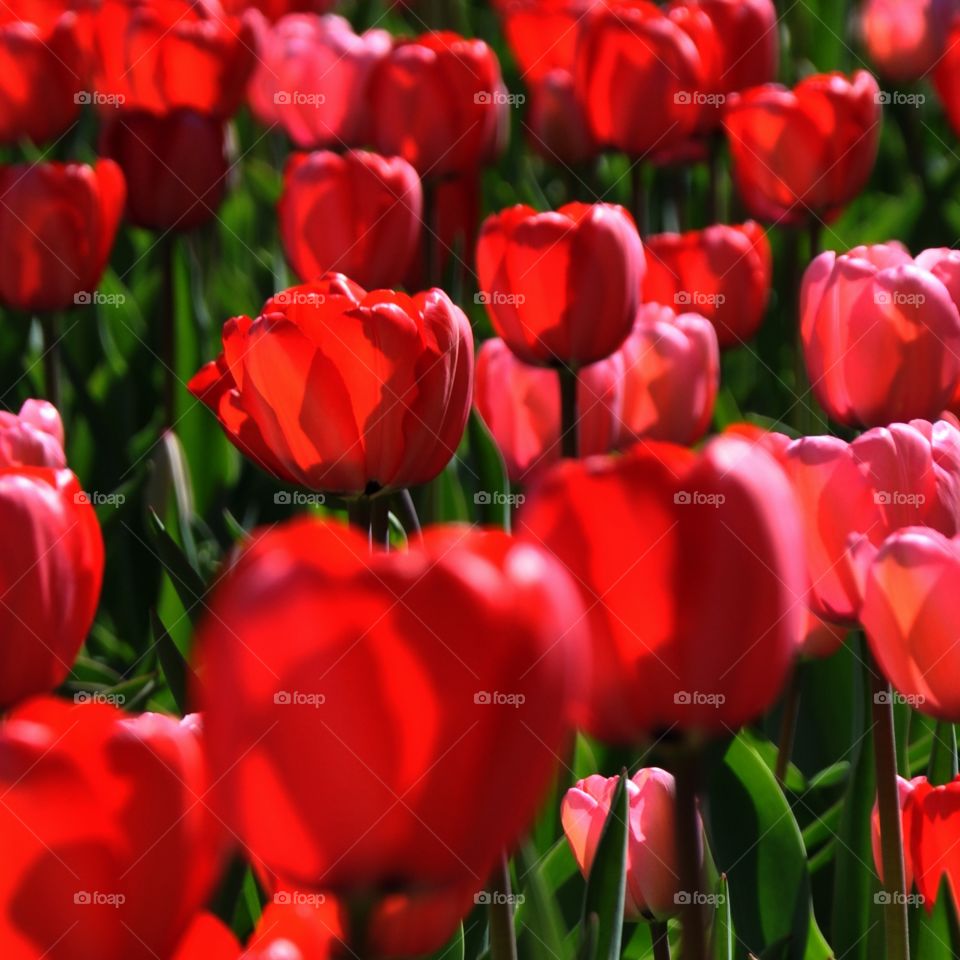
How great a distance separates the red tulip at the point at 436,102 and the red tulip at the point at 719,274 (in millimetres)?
341

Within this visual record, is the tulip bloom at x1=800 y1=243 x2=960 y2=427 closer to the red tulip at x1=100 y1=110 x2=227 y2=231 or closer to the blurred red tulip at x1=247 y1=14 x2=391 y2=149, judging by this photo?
the red tulip at x1=100 y1=110 x2=227 y2=231

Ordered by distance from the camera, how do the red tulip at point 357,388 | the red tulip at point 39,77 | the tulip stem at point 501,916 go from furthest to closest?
the red tulip at point 39,77, the red tulip at point 357,388, the tulip stem at point 501,916

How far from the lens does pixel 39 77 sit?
206 centimetres

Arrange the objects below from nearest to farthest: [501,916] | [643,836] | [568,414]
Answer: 1. [501,916]
2. [643,836]
3. [568,414]

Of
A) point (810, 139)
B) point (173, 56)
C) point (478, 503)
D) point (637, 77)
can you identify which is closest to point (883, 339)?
point (478, 503)

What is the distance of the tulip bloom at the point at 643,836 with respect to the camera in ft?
2.83

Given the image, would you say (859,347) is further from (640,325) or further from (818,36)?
(818,36)

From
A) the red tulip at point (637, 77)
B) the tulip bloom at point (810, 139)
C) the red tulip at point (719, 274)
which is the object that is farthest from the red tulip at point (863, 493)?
the red tulip at point (637, 77)

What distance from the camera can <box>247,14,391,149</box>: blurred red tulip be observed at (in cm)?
228

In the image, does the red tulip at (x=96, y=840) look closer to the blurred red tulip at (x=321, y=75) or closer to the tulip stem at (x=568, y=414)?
the tulip stem at (x=568, y=414)

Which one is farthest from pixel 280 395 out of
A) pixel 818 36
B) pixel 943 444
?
pixel 818 36

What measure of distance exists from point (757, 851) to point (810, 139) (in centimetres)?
109

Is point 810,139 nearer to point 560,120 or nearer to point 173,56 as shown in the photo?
point 560,120

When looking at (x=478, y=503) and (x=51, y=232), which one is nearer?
(x=478, y=503)
